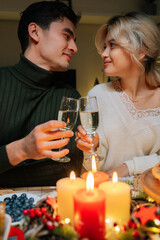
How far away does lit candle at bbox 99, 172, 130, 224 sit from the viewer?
1.76 ft

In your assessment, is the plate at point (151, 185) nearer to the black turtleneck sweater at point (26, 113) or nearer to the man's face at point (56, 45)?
the black turtleneck sweater at point (26, 113)

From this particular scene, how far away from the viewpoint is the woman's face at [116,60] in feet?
5.10

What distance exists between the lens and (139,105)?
163 centimetres

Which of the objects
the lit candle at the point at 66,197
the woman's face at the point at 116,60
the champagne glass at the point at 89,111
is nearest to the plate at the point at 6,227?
the lit candle at the point at 66,197

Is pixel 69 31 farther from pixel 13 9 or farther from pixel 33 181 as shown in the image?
pixel 13 9

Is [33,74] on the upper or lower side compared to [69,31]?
lower

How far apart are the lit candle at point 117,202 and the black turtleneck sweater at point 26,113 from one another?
91cm

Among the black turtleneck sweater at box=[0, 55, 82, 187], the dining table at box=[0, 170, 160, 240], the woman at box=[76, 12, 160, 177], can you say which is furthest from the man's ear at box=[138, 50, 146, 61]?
the dining table at box=[0, 170, 160, 240]

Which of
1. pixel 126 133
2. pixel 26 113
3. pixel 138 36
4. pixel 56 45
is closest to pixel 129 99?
pixel 126 133

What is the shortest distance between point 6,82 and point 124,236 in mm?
1265

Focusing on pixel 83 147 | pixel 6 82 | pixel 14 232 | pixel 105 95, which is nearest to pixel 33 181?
pixel 83 147

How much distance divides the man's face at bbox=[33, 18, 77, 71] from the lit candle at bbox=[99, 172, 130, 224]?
43.1 inches

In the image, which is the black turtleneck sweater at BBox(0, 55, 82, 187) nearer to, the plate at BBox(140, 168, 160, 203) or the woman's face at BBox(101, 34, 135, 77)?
the woman's face at BBox(101, 34, 135, 77)

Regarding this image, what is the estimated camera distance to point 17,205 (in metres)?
0.73
